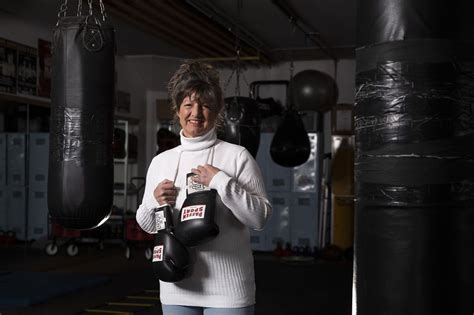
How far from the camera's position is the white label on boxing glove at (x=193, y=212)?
1927 millimetres

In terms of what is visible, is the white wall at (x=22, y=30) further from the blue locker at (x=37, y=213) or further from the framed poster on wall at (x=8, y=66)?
the blue locker at (x=37, y=213)

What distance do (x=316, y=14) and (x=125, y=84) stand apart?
368cm

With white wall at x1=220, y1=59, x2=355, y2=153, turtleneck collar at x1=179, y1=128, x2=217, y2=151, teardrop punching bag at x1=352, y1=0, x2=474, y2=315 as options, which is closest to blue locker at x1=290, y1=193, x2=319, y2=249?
white wall at x1=220, y1=59, x2=355, y2=153

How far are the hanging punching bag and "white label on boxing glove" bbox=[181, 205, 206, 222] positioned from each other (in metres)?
4.52

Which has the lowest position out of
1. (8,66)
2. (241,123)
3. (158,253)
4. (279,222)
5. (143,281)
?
(143,281)

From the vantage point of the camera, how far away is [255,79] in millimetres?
10492

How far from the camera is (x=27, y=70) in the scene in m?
7.92

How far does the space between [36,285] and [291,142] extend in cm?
284

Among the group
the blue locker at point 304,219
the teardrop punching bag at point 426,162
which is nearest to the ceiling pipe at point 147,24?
the blue locker at point 304,219

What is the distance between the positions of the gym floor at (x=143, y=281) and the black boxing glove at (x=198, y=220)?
3162 millimetres

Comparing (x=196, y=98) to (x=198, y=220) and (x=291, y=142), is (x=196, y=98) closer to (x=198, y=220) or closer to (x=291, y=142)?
(x=198, y=220)

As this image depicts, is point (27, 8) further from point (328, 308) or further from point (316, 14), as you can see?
point (328, 308)

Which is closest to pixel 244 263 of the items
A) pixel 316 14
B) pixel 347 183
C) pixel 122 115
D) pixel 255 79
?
pixel 316 14

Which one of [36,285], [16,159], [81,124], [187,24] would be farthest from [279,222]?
[81,124]
